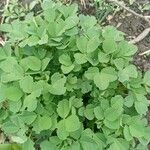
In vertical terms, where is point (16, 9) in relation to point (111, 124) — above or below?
below

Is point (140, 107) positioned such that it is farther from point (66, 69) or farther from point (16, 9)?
point (16, 9)

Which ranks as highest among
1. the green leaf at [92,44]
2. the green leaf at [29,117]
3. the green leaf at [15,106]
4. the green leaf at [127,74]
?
the green leaf at [92,44]

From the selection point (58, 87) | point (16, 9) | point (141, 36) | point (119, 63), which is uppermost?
point (119, 63)

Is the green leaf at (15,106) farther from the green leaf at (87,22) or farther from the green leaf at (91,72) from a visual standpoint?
the green leaf at (87,22)

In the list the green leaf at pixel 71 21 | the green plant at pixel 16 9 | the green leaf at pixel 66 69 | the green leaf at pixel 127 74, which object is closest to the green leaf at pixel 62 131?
the green leaf at pixel 66 69

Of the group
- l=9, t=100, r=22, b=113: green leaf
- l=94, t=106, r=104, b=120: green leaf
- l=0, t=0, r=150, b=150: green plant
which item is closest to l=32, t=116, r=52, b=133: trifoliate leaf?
l=0, t=0, r=150, b=150: green plant

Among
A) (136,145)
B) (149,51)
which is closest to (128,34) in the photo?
(149,51)

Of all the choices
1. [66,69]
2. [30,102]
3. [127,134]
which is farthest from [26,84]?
[127,134]

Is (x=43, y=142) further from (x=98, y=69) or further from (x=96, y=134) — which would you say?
(x=98, y=69)
